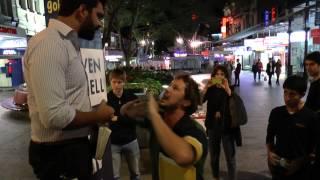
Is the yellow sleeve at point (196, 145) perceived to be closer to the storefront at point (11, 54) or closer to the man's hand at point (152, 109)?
the man's hand at point (152, 109)

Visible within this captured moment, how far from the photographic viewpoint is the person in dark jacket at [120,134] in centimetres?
549

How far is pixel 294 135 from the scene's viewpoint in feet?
12.2

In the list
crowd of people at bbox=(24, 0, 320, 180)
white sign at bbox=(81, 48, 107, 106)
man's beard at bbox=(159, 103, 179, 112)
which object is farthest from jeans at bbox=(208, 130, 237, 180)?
man's beard at bbox=(159, 103, 179, 112)

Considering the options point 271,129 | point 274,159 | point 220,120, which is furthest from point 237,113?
point 274,159

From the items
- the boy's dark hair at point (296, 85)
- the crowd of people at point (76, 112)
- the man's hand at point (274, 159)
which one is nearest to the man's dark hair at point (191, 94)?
the crowd of people at point (76, 112)

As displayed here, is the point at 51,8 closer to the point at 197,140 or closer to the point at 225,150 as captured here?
the point at 197,140

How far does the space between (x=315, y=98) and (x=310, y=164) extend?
4.62ft

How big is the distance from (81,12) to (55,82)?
455 mm

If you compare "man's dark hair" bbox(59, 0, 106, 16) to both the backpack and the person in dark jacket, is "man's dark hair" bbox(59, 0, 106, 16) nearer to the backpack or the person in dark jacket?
the person in dark jacket

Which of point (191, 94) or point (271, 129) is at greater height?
point (191, 94)

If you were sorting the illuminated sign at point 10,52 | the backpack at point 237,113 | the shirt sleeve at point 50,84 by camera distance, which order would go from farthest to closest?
the illuminated sign at point 10,52 < the backpack at point 237,113 < the shirt sleeve at point 50,84

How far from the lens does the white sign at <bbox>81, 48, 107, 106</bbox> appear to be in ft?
9.80

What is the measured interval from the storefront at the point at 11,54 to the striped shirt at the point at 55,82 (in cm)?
2176

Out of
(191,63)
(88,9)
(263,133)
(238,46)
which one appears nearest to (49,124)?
(88,9)
